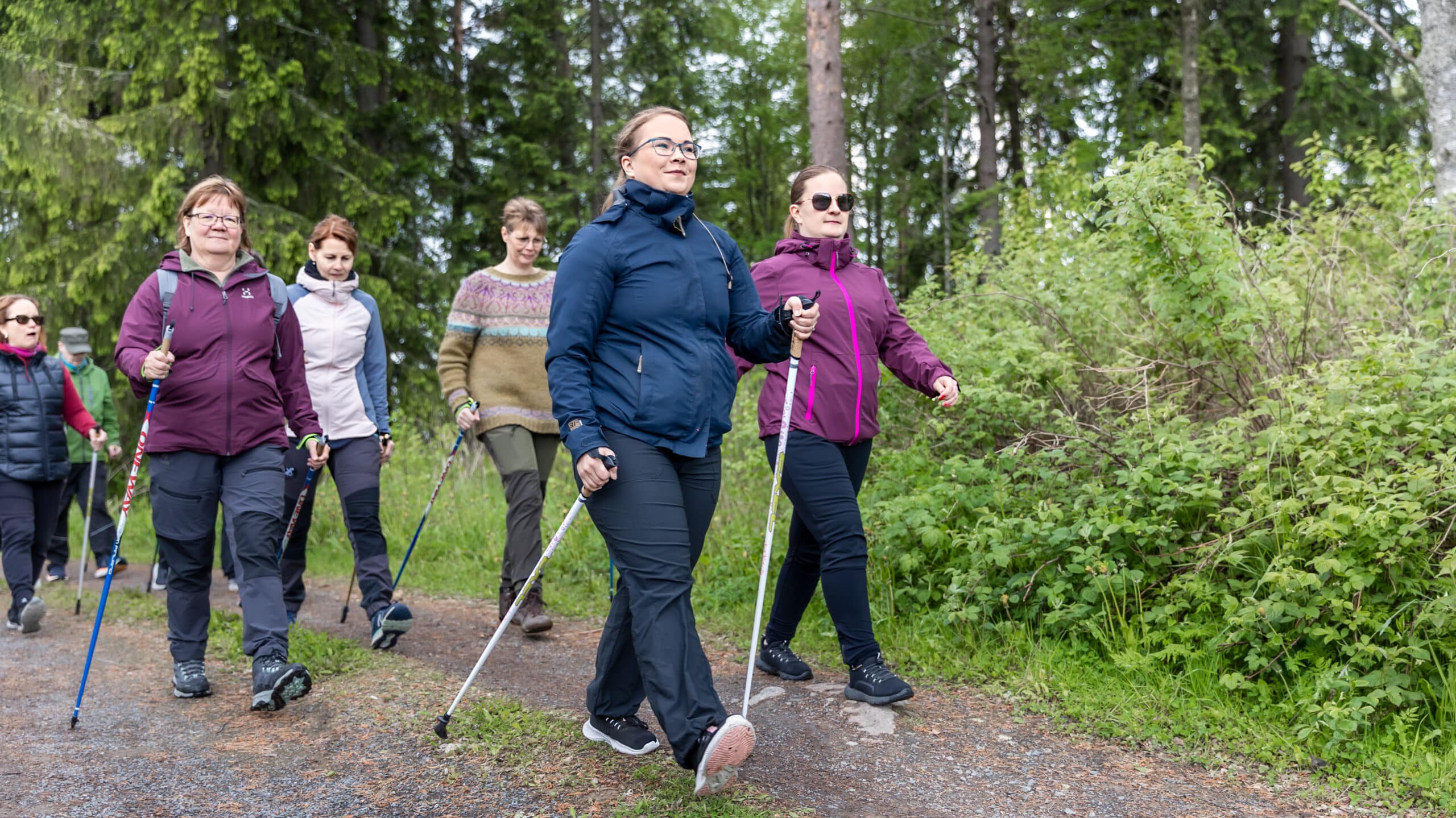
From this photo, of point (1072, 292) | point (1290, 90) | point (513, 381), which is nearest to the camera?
point (513, 381)

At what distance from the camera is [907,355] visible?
4.56 metres

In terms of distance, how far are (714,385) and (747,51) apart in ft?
86.5

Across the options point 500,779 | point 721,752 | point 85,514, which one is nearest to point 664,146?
point 721,752

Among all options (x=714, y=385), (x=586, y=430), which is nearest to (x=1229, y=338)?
(x=714, y=385)

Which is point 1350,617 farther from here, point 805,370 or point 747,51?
point 747,51

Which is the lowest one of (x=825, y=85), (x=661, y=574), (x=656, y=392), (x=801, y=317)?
(x=661, y=574)

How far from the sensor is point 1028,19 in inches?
782

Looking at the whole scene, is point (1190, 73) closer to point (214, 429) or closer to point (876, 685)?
point (876, 685)

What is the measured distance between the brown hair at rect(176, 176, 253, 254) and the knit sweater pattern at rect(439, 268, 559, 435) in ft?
4.42

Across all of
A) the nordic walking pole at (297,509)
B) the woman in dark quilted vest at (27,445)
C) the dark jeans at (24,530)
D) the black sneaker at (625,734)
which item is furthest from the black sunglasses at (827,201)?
the dark jeans at (24,530)

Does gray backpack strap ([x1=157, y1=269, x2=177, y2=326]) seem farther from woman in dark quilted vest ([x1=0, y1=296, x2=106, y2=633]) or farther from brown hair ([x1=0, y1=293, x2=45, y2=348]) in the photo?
brown hair ([x1=0, y1=293, x2=45, y2=348])

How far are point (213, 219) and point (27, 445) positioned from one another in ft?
11.5

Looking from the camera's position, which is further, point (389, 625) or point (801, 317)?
point (389, 625)

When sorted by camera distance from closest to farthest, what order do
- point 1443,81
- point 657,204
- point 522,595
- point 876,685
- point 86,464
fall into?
point 657,204 → point 522,595 → point 876,685 → point 1443,81 → point 86,464
